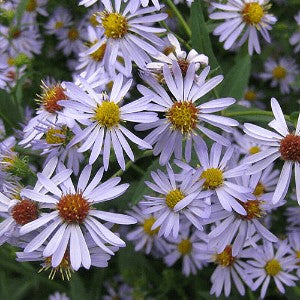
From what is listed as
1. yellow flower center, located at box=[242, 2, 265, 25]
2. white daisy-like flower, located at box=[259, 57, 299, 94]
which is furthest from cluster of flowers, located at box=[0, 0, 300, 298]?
white daisy-like flower, located at box=[259, 57, 299, 94]

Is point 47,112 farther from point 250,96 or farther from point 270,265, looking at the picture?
point 250,96

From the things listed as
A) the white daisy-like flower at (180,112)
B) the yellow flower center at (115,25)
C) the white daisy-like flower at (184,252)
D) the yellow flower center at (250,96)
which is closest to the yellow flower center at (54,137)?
the white daisy-like flower at (180,112)

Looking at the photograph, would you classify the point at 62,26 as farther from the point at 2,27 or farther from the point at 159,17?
the point at 159,17

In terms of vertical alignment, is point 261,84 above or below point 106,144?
above

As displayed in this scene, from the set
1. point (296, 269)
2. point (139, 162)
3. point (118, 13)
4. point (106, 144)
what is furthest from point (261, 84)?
point (106, 144)

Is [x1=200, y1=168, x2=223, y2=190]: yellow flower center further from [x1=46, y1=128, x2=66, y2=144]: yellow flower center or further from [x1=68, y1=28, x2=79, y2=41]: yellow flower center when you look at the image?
[x1=68, y1=28, x2=79, y2=41]: yellow flower center

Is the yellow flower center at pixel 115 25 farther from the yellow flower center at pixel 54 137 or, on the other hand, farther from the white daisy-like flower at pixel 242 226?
the white daisy-like flower at pixel 242 226
